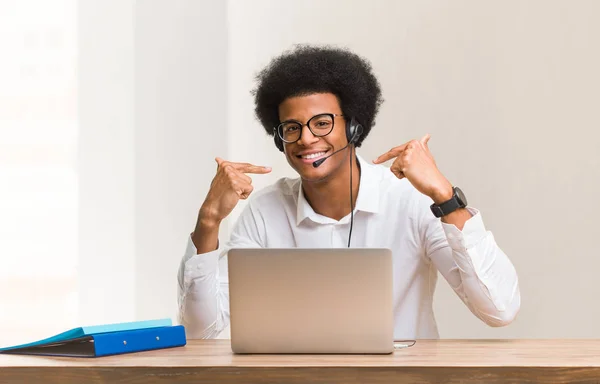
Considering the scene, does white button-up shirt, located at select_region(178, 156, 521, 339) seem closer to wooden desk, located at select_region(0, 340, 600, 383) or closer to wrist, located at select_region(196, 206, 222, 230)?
wrist, located at select_region(196, 206, 222, 230)

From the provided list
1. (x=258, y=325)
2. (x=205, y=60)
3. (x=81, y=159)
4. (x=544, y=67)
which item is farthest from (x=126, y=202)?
(x=258, y=325)

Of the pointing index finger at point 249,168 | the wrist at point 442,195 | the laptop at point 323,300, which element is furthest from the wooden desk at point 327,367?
the pointing index finger at point 249,168

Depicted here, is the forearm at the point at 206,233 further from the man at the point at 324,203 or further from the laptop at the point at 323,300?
the laptop at the point at 323,300

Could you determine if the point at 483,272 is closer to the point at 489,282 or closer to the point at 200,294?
the point at 489,282

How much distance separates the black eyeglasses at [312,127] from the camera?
221 cm

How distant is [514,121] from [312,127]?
4.10 feet

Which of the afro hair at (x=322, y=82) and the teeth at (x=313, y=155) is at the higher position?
the afro hair at (x=322, y=82)

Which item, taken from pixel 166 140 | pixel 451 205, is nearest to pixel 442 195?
pixel 451 205

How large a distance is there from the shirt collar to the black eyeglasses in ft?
0.59

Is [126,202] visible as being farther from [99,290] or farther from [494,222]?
[494,222]

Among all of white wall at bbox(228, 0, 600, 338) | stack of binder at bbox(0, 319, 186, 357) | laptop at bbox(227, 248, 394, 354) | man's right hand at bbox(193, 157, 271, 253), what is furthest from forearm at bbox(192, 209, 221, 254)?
white wall at bbox(228, 0, 600, 338)

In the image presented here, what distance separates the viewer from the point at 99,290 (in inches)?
141

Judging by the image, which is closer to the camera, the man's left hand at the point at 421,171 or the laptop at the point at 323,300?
the laptop at the point at 323,300

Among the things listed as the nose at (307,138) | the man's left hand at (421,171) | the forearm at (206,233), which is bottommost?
the forearm at (206,233)
